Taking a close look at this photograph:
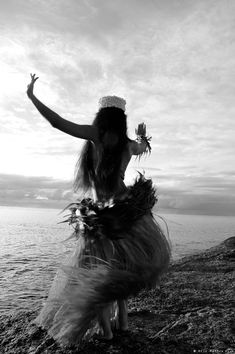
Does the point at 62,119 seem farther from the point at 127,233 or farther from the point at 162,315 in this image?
the point at 162,315

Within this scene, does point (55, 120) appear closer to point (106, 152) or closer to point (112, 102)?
point (106, 152)

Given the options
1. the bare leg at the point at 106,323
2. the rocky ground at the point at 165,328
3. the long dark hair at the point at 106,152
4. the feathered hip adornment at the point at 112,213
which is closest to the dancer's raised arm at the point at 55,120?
the long dark hair at the point at 106,152

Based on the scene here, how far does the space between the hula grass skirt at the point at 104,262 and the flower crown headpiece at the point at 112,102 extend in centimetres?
103

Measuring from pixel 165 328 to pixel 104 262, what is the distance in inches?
60.2

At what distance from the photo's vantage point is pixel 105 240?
391cm

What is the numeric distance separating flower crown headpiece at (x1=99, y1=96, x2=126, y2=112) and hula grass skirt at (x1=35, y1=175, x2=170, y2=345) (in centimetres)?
103

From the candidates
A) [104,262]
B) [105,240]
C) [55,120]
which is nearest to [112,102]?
[55,120]

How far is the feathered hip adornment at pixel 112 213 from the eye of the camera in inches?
154

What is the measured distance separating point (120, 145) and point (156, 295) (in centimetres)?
367

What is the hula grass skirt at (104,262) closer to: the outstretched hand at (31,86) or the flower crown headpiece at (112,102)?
the flower crown headpiece at (112,102)

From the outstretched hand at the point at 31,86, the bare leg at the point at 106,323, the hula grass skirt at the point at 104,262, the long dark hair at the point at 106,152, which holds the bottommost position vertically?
the bare leg at the point at 106,323

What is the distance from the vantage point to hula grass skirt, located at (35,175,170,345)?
356 centimetres

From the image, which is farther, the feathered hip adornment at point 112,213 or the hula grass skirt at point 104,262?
the feathered hip adornment at point 112,213

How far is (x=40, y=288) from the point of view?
30.7 ft
